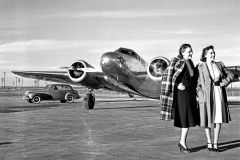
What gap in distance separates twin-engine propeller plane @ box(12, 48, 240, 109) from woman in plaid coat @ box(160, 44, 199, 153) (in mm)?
8891

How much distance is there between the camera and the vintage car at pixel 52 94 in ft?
94.7

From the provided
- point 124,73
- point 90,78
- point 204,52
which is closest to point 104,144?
point 204,52

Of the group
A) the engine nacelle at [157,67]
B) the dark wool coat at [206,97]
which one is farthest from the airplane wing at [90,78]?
the dark wool coat at [206,97]

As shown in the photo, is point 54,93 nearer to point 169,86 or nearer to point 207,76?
point 169,86

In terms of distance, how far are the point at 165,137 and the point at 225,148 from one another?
1.99 m

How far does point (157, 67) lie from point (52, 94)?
1535 cm

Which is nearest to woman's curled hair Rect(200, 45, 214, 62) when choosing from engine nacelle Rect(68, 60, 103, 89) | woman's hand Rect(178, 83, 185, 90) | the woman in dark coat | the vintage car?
the woman in dark coat

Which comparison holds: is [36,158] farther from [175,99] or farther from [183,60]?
[183,60]

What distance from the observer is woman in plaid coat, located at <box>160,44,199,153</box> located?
21.4 ft

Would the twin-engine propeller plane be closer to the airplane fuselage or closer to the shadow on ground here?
the airplane fuselage

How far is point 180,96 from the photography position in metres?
6.60

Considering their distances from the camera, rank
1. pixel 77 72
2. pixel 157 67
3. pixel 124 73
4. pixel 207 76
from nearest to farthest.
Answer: pixel 207 76 → pixel 157 67 → pixel 124 73 → pixel 77 72

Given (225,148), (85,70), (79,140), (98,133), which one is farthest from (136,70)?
(225,148)

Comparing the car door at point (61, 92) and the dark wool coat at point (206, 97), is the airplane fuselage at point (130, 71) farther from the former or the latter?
the car door at point (61, 92)
